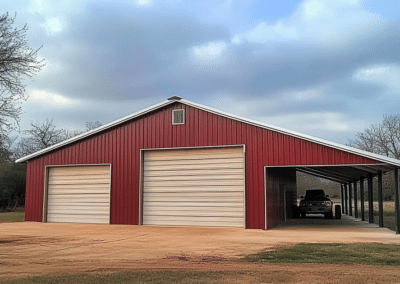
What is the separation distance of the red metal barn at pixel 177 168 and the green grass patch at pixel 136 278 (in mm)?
9880

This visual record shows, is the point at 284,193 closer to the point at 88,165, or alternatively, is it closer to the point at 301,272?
the point at 88,165

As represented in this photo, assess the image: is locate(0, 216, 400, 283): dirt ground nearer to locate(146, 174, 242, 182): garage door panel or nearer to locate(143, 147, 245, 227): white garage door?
locate(143, 147, 245, 227): white garage door

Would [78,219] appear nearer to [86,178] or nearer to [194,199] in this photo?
[86,178]

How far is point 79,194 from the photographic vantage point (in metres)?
20.1

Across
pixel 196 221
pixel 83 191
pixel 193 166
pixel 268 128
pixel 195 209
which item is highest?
pixel 268 128

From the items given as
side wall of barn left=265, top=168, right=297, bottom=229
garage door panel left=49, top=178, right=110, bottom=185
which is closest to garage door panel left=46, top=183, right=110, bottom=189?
garage door panel left=49, top=178, right=110, bottom=185

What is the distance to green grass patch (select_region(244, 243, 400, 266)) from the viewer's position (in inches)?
328

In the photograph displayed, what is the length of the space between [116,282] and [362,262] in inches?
200

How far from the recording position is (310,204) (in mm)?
24516

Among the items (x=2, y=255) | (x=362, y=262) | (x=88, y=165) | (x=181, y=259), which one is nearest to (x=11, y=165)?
(x=88, y=165)

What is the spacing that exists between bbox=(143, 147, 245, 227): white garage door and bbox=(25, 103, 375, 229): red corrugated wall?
1.52ft

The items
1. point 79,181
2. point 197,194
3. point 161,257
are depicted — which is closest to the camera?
point 161,257

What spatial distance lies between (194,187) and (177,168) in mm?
1236

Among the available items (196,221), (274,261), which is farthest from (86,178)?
(274,261)
